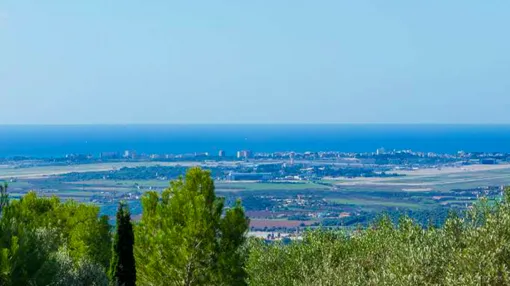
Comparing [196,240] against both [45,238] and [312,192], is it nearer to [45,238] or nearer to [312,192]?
[45,238]

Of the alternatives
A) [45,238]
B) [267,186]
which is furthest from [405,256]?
[267,186]

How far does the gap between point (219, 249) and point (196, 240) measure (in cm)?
90

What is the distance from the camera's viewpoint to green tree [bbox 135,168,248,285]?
23609mm

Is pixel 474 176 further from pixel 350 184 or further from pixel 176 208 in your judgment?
pixel 176 208

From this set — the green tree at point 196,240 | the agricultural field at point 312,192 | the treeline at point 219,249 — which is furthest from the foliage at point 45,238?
the agricultural field at point 312,192

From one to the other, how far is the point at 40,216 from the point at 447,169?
6768 inches

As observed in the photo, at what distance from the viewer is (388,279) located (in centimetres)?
1873

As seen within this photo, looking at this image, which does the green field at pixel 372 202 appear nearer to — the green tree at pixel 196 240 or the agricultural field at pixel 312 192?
the agricultural field at pixel 312 192

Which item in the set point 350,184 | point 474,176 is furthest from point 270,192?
point 474,176

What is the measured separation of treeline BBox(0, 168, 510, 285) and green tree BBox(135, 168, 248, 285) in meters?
0.03

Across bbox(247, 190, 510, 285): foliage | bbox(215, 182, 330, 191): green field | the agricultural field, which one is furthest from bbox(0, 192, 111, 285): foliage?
bbox(215, 182, 330, 191): green field

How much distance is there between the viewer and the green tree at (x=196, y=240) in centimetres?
2361

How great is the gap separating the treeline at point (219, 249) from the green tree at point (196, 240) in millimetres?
34

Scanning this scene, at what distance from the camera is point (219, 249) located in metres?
24.0
